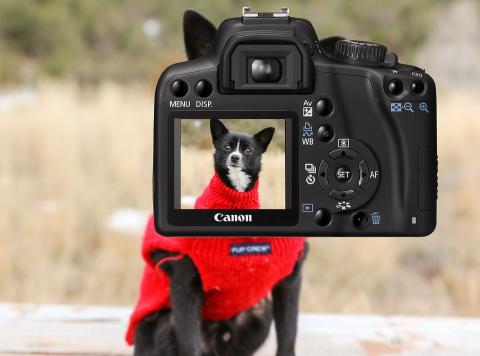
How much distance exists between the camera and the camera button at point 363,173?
4.60ft

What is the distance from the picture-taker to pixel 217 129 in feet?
4.65

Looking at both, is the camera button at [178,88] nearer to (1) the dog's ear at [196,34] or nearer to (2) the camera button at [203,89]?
(2) the camera button at [203,89]

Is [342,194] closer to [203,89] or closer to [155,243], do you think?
[203,89]

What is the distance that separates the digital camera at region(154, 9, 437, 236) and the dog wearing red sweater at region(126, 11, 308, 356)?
355mm

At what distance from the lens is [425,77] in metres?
1.40

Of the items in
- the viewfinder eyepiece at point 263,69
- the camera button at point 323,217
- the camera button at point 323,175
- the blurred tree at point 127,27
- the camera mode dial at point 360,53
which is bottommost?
the camera button at point 323,217

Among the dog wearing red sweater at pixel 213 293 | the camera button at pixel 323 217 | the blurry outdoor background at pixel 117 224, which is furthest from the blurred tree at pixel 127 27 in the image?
the camera button at pixel 323 217

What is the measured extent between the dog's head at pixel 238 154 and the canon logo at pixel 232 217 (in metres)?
0.06

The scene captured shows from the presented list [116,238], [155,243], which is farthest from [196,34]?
[116,238]

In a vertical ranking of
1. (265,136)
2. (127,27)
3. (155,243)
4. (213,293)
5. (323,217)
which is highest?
(127,27)

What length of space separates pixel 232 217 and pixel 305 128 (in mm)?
174

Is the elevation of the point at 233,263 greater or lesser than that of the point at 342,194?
lesser

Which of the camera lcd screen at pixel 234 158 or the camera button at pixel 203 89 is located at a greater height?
the camera button at pixel 203 89

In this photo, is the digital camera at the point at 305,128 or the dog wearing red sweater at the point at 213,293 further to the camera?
the dog wearing red sweater at the point at 213,293
